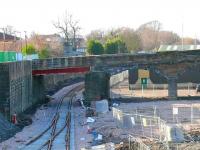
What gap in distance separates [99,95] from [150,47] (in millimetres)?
105594

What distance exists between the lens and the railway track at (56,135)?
3497 cm

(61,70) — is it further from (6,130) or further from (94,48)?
(94,48)

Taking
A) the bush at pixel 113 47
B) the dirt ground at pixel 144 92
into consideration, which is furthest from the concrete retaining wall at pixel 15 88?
the bush at pixel 113 47

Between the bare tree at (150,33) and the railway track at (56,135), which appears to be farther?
the bare tree at (150,33)

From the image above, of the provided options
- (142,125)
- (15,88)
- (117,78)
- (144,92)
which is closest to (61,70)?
(144,92)

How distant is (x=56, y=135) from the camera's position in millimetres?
40281

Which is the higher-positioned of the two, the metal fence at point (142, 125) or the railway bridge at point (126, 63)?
the railway bridge at point (126, 63)

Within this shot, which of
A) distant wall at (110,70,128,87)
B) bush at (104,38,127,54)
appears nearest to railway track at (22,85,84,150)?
distant wall at (110,70,128,87)

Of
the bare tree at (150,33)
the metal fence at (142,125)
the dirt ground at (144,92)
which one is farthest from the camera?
the bare tree at (150,33)

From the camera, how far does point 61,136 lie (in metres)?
39.7

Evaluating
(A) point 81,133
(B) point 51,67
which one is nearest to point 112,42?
(B) point 51,67

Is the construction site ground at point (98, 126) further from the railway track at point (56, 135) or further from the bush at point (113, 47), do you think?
the bush at point (113, 47)

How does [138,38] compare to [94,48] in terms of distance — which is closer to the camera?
[94,48]

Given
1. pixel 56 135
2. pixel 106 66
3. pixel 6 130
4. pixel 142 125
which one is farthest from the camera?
pixel 106 66
